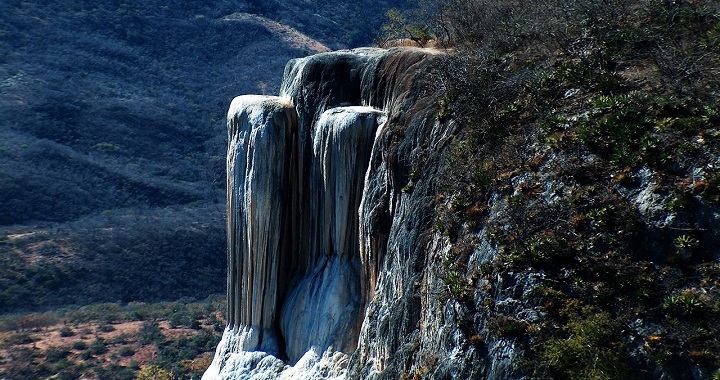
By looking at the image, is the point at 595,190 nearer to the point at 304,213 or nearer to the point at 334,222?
the point at 334,222

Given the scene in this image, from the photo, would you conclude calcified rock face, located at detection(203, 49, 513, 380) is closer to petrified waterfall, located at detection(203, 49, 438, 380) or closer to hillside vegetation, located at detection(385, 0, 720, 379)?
petrified waterfall, located at detection(203, 49, 438, 380)

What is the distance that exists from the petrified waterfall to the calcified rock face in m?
0.02

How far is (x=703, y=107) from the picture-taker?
980cm

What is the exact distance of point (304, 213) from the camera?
16.7m

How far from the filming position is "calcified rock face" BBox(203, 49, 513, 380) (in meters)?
12.3

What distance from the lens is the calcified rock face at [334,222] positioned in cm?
1234

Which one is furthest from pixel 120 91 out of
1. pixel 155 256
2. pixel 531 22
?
pixel 531 22

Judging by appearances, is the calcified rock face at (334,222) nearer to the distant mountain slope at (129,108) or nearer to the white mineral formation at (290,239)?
the white mineral formation at (290,239)

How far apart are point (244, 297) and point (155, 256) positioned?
116 feet

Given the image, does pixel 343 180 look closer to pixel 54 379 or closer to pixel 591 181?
pixel 591 181

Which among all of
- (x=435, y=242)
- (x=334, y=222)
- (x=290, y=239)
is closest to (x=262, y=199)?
(x=290, y=239)

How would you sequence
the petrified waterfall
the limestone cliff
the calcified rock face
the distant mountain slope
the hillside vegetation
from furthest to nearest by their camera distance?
the distant mountain slope
the petrified waterfall
the calcified rock face
the limestone cliff
the hillside vegetation

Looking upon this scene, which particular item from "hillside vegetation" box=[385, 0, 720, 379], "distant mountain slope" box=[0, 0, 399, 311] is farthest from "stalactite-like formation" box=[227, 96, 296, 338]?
"distant mountain slope" box=[0, 0, 399, 311]

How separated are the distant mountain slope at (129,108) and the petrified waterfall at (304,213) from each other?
3106 cm
